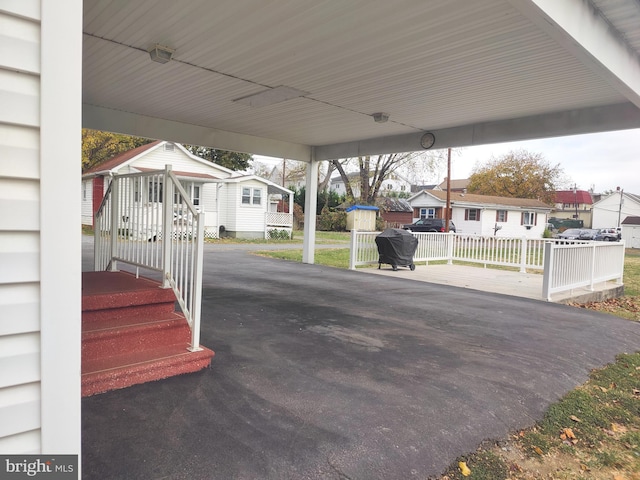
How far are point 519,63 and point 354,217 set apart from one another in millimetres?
21458

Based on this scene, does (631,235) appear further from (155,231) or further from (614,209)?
(155,231)

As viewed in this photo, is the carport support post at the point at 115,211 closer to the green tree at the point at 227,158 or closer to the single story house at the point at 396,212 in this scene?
the green tree at the point at 227,158

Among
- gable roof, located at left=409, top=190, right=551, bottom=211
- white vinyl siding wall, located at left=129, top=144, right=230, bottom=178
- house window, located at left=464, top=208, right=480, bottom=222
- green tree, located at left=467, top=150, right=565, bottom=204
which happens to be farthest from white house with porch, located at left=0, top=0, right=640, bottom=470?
green tree, located at left=467, top=150, right=565, bottom=204

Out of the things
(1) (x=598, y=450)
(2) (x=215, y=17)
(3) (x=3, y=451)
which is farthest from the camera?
(2) (x=215, y=17)

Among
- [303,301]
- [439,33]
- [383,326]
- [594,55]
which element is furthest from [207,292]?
[594,55]

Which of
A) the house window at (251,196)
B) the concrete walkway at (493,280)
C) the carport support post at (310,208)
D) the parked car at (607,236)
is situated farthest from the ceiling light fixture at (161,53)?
the parked car at (607,236)

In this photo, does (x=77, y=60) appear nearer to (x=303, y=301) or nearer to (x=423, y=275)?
(x=303, y=301)

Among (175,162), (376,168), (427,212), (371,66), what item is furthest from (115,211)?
(427,212)

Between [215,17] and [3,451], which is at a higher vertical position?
[215,17]

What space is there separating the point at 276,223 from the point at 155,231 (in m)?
18.0

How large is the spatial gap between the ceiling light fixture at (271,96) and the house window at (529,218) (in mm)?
32006

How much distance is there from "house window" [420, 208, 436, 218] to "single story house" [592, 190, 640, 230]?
28.8 m

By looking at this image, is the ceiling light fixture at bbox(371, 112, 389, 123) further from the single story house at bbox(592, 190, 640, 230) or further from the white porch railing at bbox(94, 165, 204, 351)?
the single story house at bbox(592, 190, 640, 230)

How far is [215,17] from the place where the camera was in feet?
13.0
